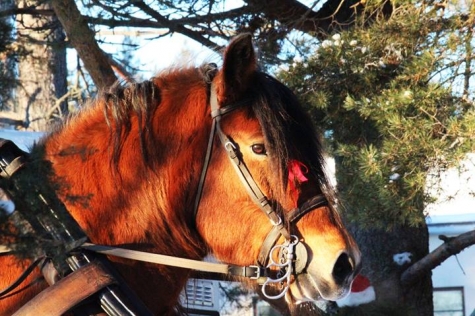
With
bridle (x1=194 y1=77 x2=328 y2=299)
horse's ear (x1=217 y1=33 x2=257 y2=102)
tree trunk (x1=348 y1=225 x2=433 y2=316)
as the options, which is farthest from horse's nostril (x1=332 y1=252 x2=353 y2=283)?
tree trunk (x1=348 y1=225 x2=433 y2=316)

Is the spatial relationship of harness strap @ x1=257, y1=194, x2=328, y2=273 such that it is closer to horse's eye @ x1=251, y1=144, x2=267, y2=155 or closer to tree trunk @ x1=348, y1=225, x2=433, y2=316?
horse's eye @ x1=251, y1=144, x2=267, y2=155

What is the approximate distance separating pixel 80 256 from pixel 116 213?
24 centimetres

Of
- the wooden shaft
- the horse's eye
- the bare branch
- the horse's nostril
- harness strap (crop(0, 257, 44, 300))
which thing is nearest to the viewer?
the wooden shaft

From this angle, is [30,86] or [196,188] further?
[30,86]

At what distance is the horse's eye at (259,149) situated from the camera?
8.06ft

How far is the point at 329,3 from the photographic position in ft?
17.1

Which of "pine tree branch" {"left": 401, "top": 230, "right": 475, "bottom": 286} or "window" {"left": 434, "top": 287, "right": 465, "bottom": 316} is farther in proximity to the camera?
"window" {"left": 434, "top": 287, "right": 465, "bottom": 316}

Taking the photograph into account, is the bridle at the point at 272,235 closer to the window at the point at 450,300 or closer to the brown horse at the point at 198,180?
the brown horse at the point at 198,180

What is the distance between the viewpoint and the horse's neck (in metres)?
2.41

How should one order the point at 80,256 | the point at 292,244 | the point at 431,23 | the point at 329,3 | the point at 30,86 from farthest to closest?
1. the point at 30,86
2. the point at 329,3
3. the point at 431,23
4. the point at 292,244
5. the point at 80,256

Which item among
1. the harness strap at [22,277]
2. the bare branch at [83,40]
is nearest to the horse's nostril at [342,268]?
the harness strap at [22,277]

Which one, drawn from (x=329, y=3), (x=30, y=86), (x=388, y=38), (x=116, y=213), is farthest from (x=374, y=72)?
(x=30, y=86)

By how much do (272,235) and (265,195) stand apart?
133 millimetres

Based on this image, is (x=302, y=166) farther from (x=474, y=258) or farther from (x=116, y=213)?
(x=474, y=258)
